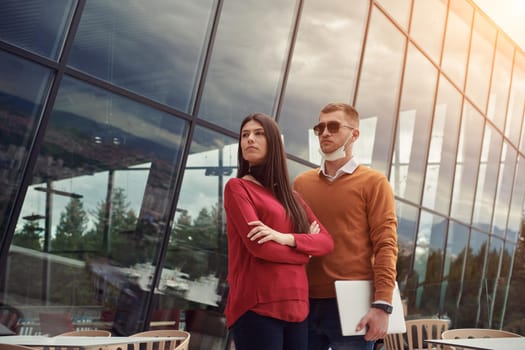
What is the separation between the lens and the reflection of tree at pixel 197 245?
5.21 metres

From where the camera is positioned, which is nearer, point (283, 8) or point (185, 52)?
point (185, 52)

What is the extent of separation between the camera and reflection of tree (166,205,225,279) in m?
5.21

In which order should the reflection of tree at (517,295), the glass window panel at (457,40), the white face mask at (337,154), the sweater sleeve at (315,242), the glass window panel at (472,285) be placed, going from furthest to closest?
the reflection of tree at (517,295)
the glass window panel at (472,285)
the glass window panel at (457,40)
the white face mask at (337,154)
the sweater sleeve at (315,242)

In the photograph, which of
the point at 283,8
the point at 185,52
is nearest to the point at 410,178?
the point at 283,8

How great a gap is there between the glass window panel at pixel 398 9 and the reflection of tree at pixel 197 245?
16.2 feet

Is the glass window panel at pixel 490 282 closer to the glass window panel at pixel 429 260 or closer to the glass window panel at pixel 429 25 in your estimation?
the glass window panel at pixel 429 260

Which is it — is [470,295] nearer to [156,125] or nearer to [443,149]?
[443,149]

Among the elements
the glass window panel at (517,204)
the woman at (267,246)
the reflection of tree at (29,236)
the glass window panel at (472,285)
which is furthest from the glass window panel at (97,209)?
the glass window panel at (517,204)

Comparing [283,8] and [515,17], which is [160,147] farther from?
[515,17]

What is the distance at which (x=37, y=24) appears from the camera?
408cm

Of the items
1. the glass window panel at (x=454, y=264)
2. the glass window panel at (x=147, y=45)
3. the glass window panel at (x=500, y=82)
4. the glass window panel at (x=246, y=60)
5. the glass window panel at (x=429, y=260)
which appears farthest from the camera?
the glass window panel at (x=500, y=82)

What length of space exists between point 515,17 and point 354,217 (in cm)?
1152

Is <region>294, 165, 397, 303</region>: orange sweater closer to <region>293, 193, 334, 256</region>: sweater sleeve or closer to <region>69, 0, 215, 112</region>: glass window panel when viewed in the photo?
<region>293, 193, 334, 256</region>: sweater sleeve

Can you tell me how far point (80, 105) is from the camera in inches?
171
